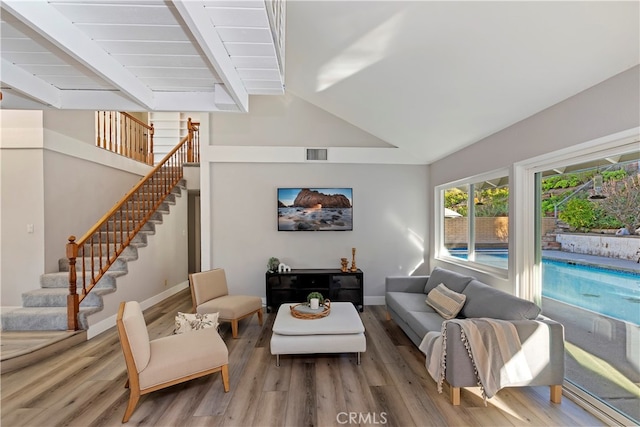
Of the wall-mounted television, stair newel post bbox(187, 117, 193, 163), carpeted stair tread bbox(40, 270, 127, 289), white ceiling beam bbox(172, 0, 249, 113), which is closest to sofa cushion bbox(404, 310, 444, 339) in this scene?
the wall-mounted television

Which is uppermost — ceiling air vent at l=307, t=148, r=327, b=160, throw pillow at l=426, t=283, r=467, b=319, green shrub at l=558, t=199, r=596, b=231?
ceiling air vent at l=307, t=148, r=327, b=160

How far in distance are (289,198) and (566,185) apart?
368 cm

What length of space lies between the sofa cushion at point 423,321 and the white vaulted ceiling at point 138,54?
103 inches

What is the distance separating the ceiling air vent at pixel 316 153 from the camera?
17.1 feet

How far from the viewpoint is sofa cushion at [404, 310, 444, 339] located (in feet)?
9.82

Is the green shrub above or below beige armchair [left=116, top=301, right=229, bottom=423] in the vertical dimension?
above

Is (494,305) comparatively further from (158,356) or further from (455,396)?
(158,356)

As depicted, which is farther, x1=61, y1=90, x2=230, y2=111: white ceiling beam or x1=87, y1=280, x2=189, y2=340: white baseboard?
x1=87, y1=280, x2=189, y2=340: white baseboard

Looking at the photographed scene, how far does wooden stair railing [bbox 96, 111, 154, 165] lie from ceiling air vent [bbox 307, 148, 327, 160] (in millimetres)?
3825

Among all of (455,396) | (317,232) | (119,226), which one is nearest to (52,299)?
(119,226)

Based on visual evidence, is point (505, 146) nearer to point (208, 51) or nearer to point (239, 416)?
point (208, 51)

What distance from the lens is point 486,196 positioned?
3.96 metres

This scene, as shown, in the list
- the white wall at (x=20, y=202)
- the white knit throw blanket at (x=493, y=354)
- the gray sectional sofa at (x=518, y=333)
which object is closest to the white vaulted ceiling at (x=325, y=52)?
the gray sectional sofa at (x=518, y=333)

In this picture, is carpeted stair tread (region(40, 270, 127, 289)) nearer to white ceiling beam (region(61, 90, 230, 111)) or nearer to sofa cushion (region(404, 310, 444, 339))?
white ceiling beam (region(61, 90, 230, 111))
